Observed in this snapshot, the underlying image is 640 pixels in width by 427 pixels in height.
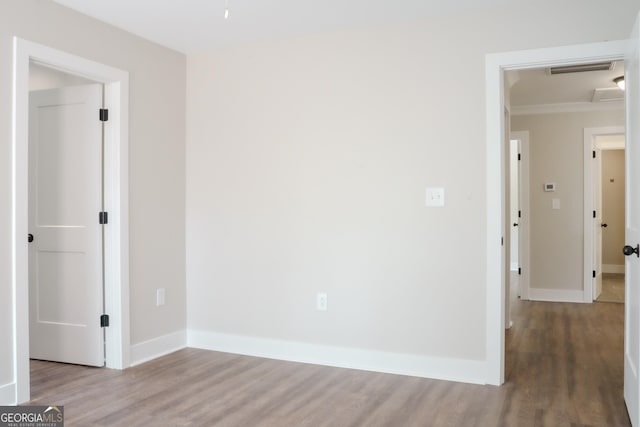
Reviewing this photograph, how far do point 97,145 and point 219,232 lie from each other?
1.13 metres

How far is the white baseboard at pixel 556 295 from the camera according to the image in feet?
21.4

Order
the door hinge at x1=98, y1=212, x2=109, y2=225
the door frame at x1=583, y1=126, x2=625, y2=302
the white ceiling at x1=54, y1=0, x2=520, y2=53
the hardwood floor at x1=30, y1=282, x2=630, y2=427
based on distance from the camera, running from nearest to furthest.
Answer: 1. the hardwood floor at x1=30, y1=282, x2=630, y2=427
2. the white ceiling at x1=54, y1=0, x2=520, y2=53
3. the door hinge at x1=98, y1=212, x2=109, y2=225
4. the door frame at x1=583, y1=126, x2=625, y2=302

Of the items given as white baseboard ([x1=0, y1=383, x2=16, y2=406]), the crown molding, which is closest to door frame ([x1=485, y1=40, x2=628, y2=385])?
white baseboard ([x1=0, y1=383, x2=16, y2=406])

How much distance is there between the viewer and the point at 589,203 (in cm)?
648

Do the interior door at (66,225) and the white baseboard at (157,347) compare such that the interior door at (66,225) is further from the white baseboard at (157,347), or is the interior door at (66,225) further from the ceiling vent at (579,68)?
the ceiling vent at (579,68)

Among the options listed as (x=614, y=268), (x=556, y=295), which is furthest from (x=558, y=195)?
(x=614, y=268)

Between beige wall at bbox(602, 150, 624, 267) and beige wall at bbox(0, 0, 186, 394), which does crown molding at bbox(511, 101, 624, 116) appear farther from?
beige wall at bbox(0, 0, 186, 394)

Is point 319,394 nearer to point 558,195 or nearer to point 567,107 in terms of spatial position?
point 558,195

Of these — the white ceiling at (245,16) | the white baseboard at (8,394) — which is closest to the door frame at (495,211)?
the white ceiling at (245,16)

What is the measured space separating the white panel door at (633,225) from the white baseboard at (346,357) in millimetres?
884

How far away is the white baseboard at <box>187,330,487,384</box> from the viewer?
11.4 feet

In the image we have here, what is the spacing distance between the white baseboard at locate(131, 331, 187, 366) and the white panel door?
3132 mm

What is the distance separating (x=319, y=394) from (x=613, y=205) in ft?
26.2

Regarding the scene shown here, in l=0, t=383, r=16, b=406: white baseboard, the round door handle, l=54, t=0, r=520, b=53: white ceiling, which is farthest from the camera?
l=54, t=0, r=520, b=53: white ceiling
